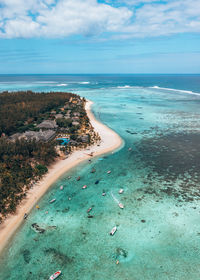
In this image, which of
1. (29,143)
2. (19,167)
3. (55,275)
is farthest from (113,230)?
(29,143)

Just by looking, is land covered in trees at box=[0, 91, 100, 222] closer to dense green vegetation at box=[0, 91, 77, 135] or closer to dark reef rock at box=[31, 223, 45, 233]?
dense green vegetation at box=[0, 91, 77, 135]

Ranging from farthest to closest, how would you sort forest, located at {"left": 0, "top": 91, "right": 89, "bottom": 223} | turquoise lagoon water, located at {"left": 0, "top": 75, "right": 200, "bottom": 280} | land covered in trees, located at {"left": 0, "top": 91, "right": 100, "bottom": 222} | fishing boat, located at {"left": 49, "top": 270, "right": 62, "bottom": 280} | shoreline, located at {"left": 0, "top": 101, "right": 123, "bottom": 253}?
land covered in trees, located at {"left": 0, "top": 91, "right": 100, "bottom": 222} < forest, located at {"left": 0, "top": 91, "right": 89, "bottom": 223} < shoreline, located at {"left": 0, "top": 101, "right": 123, "bottom": 253} < turquoise lagoon water, located at {"left": 0, "top": 75, "right": 200, "bottom": 280} < fishing boat, located at {"left": 49, "top": 270, "right": 62, "bottom": 280}

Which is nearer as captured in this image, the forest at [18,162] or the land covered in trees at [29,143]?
the forest at [18,162]

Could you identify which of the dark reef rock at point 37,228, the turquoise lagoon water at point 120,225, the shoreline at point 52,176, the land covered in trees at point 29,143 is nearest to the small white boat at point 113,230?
the turquoise lagoon water at point 120,225

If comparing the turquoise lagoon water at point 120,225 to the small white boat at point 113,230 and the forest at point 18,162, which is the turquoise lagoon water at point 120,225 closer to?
the small white boat at point 113,230

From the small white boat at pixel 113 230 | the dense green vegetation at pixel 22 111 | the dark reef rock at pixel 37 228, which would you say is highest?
the dense green vegetation at pixel 22 111


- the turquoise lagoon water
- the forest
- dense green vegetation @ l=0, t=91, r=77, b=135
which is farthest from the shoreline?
dense green vegetation @ l=0, t=91, r=77, b=135

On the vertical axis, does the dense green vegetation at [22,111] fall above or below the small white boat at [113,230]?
above
